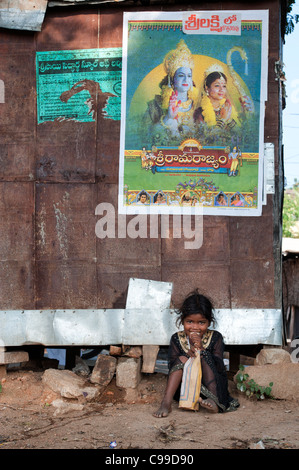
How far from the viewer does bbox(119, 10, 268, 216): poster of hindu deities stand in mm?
4973

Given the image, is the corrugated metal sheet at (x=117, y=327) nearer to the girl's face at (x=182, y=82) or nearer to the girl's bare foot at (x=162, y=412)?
the girl's bare foot at (x=162, y=412)

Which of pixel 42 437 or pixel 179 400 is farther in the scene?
pixel 179 400

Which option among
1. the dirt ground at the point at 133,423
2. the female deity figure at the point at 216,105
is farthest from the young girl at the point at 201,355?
the female deity figure at the point at 216,105

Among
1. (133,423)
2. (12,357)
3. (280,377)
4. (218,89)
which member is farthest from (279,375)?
(218,89)

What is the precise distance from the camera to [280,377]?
469 cm

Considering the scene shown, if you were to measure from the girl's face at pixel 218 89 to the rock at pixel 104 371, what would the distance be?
257 centimetres

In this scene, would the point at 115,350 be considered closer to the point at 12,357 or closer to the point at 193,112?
the point at 12,357

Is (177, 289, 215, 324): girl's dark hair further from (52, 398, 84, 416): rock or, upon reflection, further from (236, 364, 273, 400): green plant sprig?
(52, 398, 84, 416): rock

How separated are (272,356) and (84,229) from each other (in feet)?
6.67

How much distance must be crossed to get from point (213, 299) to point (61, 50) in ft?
8.77

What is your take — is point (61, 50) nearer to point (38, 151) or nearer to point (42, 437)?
point (38, 151)

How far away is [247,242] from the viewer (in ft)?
16.3
